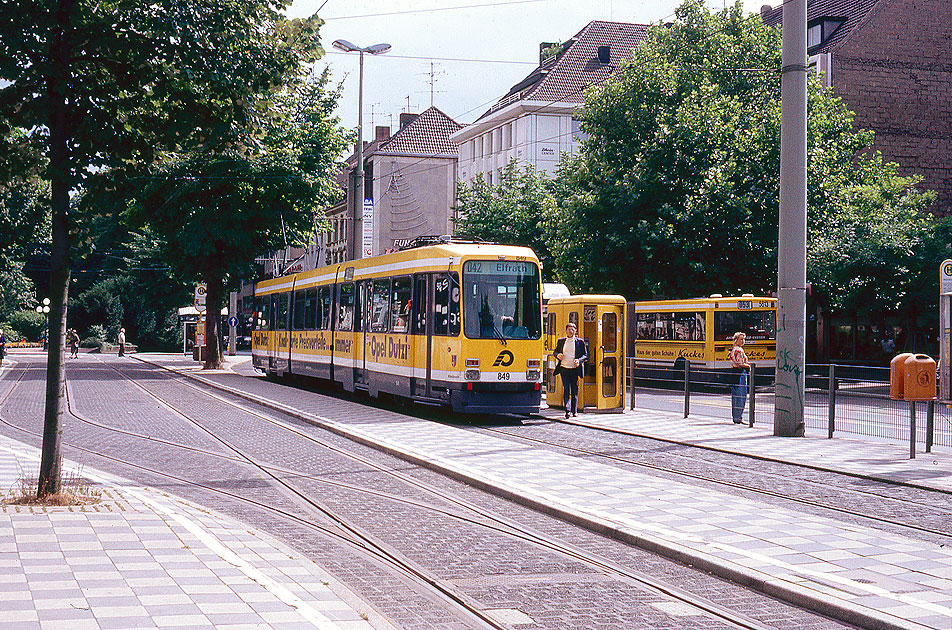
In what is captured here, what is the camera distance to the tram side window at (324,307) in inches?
1052

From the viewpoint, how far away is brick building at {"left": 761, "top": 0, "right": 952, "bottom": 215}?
5131 centimetres

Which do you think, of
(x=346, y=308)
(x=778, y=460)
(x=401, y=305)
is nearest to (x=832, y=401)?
(x=778, y=460)

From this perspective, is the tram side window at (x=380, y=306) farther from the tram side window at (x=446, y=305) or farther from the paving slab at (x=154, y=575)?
the paving slab at (x=154, y=575)

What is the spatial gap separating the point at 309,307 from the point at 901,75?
35625 millimetres

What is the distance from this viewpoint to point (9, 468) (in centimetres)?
1124

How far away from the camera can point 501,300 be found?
19.7 metres

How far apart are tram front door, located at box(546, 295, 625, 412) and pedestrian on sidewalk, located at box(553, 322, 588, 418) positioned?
15.1 inches

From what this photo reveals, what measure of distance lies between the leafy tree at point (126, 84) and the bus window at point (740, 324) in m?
25.6

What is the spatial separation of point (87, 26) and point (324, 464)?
6.09 m

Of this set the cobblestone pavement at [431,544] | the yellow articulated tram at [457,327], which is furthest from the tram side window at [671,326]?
the cobblestone pavement at [431,544]

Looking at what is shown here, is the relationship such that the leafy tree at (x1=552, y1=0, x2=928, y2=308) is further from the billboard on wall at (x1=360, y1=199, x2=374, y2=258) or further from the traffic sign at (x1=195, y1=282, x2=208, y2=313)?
the traffic sign at (x1=195, y1=282, x2=208, y2=313)

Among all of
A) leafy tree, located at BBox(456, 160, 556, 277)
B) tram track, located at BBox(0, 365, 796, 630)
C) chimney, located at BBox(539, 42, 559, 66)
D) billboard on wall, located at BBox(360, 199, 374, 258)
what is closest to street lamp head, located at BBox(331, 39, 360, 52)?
billboard on wall, located at BBox(360, 199, 374, 258)

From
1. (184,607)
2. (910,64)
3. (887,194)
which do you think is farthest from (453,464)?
(910,64)

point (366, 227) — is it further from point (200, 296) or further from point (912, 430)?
point (912, 430)
